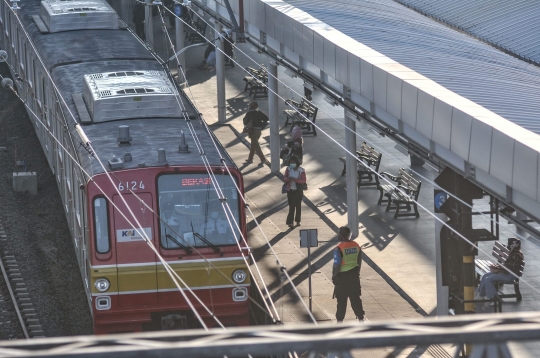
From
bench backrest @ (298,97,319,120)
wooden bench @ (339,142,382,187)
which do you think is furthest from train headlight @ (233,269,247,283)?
bench backrest @ (298,97,319,120)

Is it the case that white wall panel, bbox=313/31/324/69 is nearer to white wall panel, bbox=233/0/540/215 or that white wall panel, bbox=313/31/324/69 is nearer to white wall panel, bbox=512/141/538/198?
white wall panel, bbox=233/0/540/215

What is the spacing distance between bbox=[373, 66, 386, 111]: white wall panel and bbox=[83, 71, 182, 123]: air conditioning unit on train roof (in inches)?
114

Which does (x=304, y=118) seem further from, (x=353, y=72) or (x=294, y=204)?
(x=353, y=72)

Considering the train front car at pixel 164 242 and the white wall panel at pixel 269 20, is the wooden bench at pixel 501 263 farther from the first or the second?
the white wall panel at pixel 269 20

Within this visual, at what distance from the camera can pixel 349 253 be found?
1370 centimetres

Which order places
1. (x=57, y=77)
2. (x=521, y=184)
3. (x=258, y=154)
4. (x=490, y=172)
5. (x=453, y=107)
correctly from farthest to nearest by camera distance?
(x=258, y=154) → (x=57, y=77) → (x=453, y=107) → (x=490, y=172) → (x=521, y=184)

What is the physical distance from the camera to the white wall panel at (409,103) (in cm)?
1310

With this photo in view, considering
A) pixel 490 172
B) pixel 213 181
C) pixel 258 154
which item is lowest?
pixel 258 154

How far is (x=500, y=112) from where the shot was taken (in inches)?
488

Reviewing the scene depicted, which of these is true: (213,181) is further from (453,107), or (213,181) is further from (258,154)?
(258,154)

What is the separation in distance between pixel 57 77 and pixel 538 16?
983 centimetres

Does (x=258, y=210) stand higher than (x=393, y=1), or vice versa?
(x=393, y=1)

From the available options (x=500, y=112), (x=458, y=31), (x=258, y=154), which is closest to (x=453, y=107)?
(x=500, y=112)

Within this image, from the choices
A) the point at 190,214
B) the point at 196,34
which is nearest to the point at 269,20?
the point at 190,214
